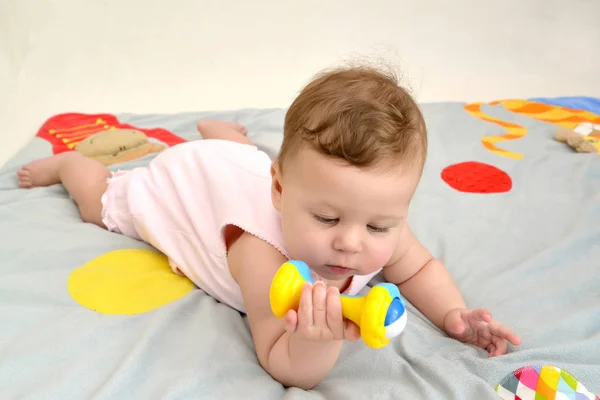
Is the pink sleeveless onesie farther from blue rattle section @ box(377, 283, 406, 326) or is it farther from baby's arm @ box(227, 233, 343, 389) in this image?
blue rattle section @ box(377, 283, 406, 326)

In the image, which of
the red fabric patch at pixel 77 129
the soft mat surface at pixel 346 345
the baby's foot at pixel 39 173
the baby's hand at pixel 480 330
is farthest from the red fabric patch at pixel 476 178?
the baby's foot at pixel 39 173

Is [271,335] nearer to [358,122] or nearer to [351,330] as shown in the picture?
[351,330]

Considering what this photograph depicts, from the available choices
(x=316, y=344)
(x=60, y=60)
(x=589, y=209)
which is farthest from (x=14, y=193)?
(x=589, y=209)

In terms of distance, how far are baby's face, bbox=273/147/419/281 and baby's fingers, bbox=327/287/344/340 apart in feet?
0.26

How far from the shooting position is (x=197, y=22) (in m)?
2.22

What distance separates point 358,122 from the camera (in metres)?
0.66

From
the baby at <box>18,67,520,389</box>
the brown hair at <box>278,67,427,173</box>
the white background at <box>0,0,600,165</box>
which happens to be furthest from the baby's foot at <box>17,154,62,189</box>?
the brown hair at <box>278,67,427,173</box>

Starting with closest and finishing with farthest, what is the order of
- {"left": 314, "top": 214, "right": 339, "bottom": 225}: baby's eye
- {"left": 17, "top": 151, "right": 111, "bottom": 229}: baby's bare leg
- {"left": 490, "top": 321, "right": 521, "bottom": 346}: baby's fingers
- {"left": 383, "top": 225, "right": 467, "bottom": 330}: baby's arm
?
{"left": 314, "top": 214, "right": 339, "bottom": 225}: baby's eye → {"left": 490, "top": 321, "right": 521, "bottom": 346}: baby's fingers → {"left": 383, "top": 225, "right": 467, "bottom": 330}: baby's arm → {"left": 17, "top": 151, "right": 111, "bottom": 229}: baby's bare leg

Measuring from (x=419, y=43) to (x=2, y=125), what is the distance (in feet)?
4.94

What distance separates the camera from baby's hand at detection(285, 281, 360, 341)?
1.96 feet

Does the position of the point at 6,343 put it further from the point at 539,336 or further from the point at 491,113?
the point at 491,113

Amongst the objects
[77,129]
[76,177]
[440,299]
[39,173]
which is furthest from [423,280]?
[77,129]

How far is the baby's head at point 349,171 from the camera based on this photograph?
2.15ft

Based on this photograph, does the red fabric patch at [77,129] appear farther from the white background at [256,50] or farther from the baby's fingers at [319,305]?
the baby's fingers at [319,305]
